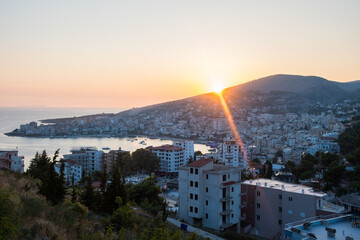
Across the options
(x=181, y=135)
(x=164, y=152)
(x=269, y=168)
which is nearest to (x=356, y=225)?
(x=269, y=168)

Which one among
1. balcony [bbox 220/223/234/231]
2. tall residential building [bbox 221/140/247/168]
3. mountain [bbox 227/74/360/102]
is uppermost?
mountain [bbox 227/74/360/102]

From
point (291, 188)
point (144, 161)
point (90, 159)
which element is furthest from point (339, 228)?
point (90, 159)

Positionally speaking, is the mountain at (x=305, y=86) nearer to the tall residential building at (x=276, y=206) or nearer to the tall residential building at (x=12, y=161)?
the tall residential building at (x=12, y=161)

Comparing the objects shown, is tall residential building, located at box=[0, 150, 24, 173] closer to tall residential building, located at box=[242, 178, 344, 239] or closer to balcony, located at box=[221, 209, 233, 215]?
balcony, located at box=[221, 209, 233, 215]

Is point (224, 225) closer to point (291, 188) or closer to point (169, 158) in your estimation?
point (291, 188)

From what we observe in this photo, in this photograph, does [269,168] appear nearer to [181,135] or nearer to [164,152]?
[164,152]

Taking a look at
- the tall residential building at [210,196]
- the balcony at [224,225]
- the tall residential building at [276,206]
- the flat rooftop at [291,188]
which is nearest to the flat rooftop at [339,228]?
the tall residential building at [276,206]

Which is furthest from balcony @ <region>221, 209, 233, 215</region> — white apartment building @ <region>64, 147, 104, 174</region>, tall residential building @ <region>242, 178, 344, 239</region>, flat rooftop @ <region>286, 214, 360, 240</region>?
white apartment building @ <region>64, 147, 104, 174</region>
